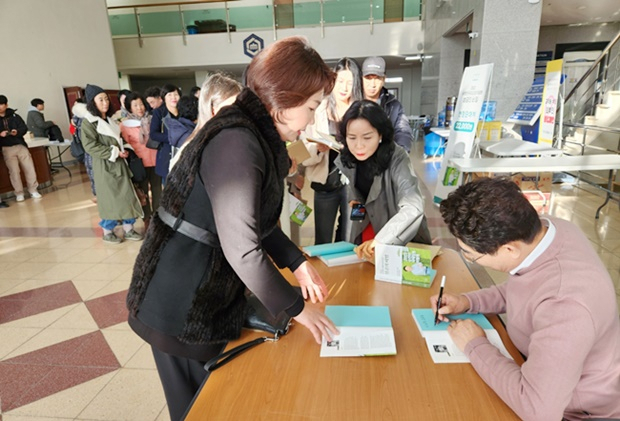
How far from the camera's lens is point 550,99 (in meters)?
4.89

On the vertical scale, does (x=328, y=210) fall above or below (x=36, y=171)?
above

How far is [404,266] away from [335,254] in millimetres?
335

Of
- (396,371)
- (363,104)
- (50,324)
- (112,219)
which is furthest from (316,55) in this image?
(112,219)

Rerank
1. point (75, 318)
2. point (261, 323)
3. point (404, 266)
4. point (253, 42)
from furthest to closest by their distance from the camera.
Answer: point (253, 42)
point (75, 318)
point (404, 266)
point (261, 323)

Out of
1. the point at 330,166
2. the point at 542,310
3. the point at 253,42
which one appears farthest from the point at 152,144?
the point at 253,42

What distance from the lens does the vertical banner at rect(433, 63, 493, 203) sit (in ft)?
14.9

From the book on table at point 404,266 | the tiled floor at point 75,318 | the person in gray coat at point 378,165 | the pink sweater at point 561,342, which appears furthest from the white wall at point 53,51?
the pink sweater at point 561,342

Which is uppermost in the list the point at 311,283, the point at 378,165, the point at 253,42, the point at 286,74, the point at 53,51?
the point at 253,42

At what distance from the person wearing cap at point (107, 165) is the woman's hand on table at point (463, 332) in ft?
12.3

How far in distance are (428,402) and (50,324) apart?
2640 mm

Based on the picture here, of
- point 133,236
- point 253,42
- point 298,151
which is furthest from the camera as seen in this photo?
point 253,42

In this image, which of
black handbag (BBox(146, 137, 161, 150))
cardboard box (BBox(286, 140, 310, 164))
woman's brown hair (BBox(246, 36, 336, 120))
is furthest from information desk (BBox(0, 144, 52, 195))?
woman's brown hair (BBox(246, 36, 336, 120))

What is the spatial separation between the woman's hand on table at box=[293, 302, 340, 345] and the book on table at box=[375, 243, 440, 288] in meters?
0.44

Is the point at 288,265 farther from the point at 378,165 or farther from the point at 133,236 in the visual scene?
the point at 133,236
